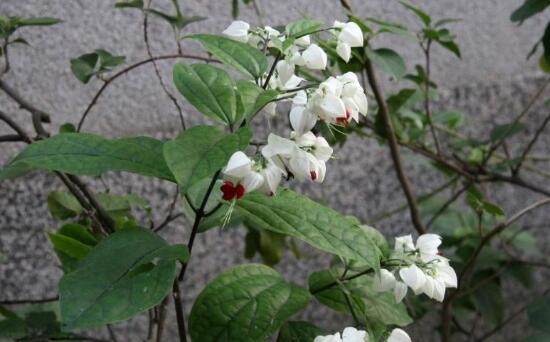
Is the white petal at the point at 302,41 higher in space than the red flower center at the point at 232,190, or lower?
higher

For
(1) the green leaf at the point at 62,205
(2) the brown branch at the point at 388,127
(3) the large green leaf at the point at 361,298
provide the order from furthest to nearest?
(2) the brown branch at the point at 388,127 → (1) the green leaf at the point at 62,205 → (3) the large green leaf at the point at 361,298

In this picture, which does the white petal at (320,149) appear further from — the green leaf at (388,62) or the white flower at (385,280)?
the green leaf at (388,62)

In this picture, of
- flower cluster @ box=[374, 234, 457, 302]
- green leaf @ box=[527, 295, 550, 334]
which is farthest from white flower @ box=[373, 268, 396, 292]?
green leaf @ box=[527, 295, 550, 334]

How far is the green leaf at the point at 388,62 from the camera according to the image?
3.05ft

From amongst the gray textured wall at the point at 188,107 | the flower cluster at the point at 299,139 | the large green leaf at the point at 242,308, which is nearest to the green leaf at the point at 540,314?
the gray textured wall at the point at 188,107

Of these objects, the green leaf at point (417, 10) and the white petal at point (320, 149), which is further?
the green leaf at point (417, 10)

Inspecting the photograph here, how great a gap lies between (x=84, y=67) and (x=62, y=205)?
0.16 meters

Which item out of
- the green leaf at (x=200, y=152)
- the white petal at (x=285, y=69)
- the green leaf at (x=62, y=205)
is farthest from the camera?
the green leaf at (x=62, y=205)

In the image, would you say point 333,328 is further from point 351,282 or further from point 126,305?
point 126,305

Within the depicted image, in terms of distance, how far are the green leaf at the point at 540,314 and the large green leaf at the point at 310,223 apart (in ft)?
1.72

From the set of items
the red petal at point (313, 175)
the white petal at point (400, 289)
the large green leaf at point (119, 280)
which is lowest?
the white petal at point (400, 289)

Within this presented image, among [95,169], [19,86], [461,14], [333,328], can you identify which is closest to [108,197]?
[19,86]

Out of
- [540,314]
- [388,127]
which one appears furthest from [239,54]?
[540,314]

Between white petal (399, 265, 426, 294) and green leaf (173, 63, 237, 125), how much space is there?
0.68 ft
